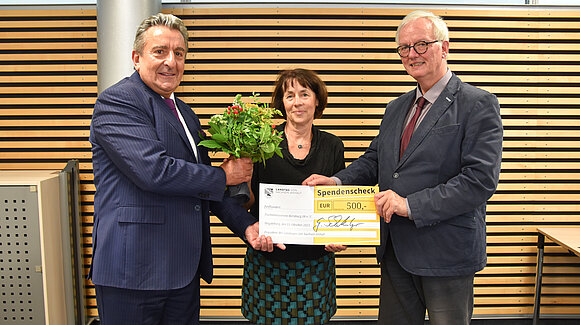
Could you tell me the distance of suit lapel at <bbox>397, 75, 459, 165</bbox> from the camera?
80.6 inches

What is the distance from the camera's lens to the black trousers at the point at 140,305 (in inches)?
72.9

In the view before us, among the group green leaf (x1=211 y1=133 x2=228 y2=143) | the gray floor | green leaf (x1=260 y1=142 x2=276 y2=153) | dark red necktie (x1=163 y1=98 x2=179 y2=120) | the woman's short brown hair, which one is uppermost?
the woman's short brown hair

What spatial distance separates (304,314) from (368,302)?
1.92 metres

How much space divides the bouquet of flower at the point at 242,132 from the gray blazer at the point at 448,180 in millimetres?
723

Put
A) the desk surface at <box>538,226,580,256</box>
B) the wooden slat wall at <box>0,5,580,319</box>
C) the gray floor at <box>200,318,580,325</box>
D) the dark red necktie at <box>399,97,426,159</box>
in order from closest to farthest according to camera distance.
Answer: the dark red necktie at <box>399,97,426,159</box> < the desk surface at <box>538,226,580,256</box> < the wooden slat wall at <box>0,5,580,319</box> < the gray floor at <box>200,318,580,325</box>

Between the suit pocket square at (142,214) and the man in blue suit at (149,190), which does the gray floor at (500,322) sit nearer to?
the man in blue suit at (149,190)

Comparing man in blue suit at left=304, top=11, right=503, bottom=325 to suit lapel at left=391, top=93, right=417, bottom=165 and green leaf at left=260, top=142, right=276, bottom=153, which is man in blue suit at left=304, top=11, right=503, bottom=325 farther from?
green leaf at left=260, top=142, right=276, bottom=153

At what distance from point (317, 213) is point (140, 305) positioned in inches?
39.7

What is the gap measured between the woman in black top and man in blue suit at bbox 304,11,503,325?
23cm

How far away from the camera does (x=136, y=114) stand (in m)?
1.83

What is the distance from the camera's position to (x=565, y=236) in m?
3.46

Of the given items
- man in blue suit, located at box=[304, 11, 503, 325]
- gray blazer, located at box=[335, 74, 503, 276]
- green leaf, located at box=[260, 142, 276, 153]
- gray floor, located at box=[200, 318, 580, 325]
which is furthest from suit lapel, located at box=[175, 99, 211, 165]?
gray floor, located at box=[200, 318, 580, 325]

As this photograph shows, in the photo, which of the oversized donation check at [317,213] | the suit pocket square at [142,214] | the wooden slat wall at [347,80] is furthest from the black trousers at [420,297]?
the wooden slat wall at [347,80]

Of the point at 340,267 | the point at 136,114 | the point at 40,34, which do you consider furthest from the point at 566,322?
the point at 40,34
